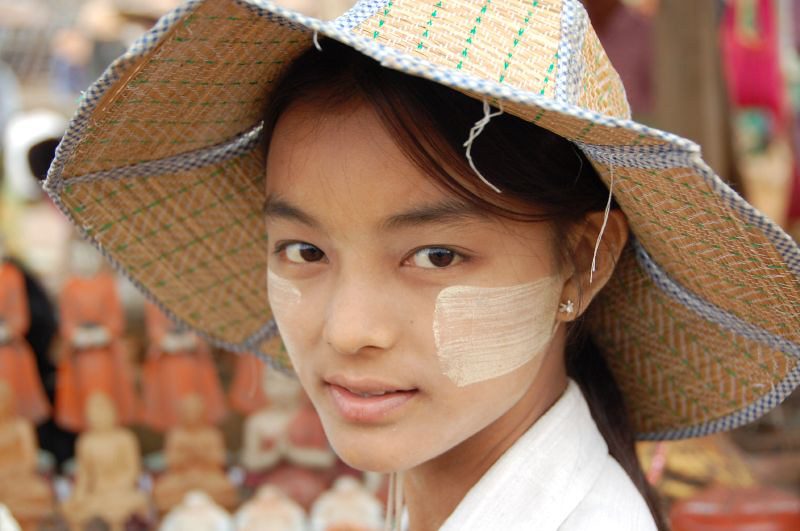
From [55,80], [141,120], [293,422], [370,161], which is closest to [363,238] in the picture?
[370,161]

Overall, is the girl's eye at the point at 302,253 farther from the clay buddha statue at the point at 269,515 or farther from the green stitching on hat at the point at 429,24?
the clay buddha statue at the point at 269,515

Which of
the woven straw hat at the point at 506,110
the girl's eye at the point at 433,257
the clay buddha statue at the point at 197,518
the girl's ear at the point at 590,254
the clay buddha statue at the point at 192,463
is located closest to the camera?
the woven straw hat at the point at 506,110

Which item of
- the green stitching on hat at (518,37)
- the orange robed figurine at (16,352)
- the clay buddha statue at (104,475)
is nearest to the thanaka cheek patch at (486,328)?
the green stitching on hat at (518,37)

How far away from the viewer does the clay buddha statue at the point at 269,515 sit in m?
2.65

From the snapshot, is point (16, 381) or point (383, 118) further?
point (16, 381)

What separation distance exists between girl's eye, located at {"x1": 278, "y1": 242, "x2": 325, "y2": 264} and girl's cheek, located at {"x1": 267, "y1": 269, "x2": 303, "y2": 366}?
Answer: 3cm

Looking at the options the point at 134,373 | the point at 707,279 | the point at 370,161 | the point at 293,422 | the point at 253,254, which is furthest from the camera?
the point at 134,373

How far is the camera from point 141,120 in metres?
1.09

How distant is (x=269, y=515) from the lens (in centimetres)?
267

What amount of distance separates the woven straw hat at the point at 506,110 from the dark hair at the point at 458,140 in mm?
50

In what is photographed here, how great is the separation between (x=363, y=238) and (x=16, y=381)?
2.39 meters

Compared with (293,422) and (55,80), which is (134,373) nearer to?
(293,422)

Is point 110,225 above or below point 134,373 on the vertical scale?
above

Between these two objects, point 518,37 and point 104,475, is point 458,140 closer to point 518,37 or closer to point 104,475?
point 518,37
